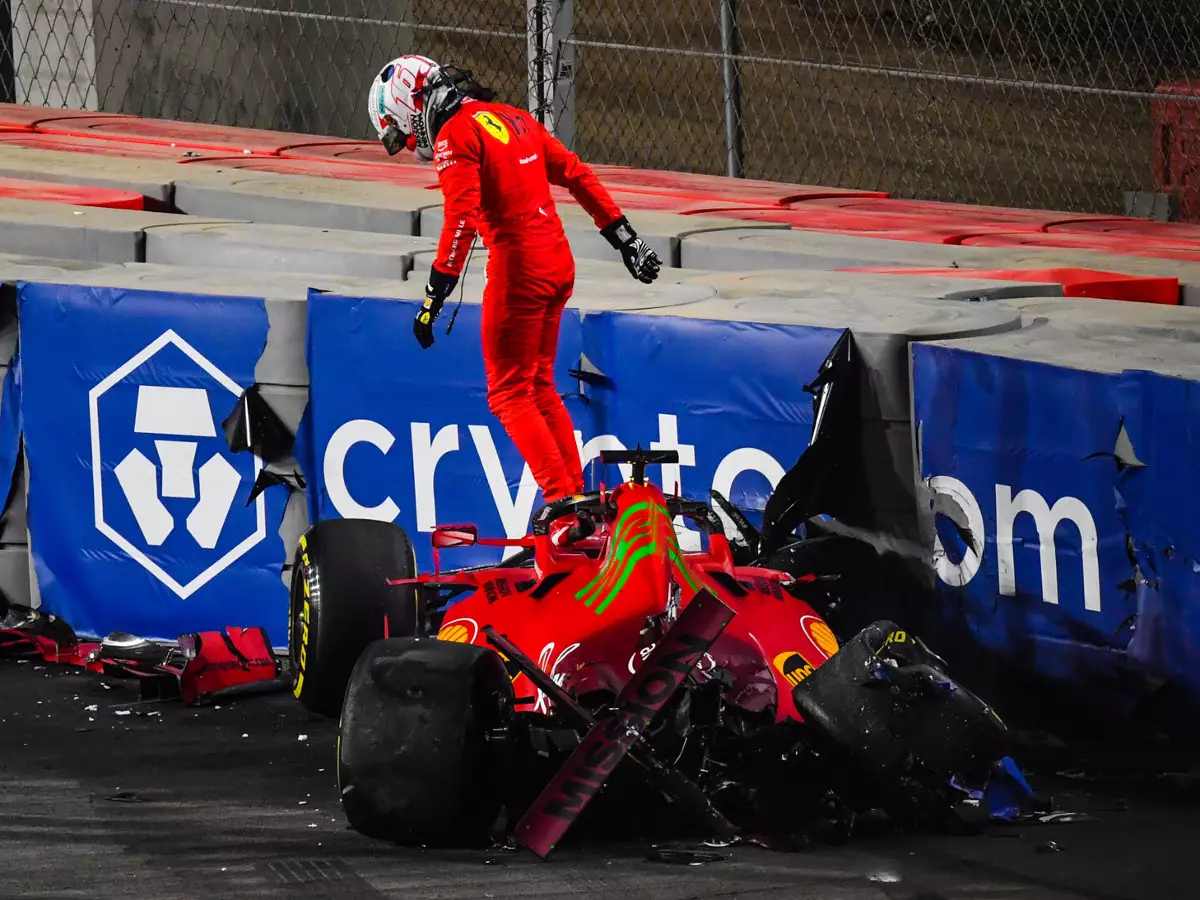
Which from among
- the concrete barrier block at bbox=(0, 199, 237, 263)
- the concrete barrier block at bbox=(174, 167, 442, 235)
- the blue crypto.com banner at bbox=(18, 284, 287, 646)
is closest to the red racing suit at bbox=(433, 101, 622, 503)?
the blue crypto.com banner at bbox=(18, 284, 287, 646)

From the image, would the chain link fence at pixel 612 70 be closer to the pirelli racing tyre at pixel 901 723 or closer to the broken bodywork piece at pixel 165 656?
the broken bodywork piece at pixel 165 656

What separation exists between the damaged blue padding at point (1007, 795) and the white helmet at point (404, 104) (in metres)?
3.12

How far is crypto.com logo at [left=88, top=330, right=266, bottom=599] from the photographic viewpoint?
7570 millimetres

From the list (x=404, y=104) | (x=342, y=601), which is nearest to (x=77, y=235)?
(x=404, y=104)

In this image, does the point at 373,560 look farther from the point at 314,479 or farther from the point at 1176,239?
the point at 1176,239

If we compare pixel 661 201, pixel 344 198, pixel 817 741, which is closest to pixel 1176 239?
pixel 661 201

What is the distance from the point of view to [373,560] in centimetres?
636

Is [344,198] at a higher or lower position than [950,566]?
A: higher

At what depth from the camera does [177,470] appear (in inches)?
301

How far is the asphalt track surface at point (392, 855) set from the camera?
4914 mm

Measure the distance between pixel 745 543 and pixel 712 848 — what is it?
173cm

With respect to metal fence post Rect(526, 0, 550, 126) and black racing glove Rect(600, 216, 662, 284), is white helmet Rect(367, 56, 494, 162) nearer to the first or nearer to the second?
black racing glove Rect(600, 216, 662, 284)

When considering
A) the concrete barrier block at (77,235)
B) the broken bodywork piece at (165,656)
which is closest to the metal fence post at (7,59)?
the concrete barrier block at (77,235)

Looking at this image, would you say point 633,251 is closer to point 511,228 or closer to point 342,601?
point 511,228
